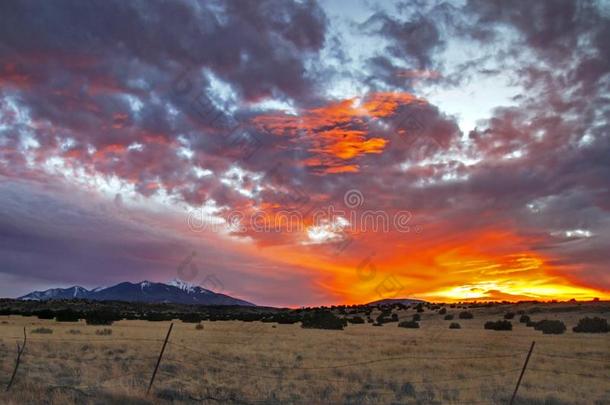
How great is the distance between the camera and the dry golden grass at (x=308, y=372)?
1552cm

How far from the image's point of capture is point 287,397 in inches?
613

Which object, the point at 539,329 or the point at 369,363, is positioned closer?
the point at 369,363

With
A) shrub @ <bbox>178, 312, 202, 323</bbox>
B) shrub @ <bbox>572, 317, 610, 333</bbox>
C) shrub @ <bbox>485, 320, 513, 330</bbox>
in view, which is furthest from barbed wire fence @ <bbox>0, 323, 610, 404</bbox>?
shrub @ <bbox>178, 312, 202, 323</bbox>

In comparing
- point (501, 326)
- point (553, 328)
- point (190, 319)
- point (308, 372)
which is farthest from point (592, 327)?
point (190, 319)

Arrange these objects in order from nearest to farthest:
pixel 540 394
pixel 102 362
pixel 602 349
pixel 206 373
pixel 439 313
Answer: pixel 540 394, pixel 206 373, pixel 102 362, pixel 602 349, pixel 439 313

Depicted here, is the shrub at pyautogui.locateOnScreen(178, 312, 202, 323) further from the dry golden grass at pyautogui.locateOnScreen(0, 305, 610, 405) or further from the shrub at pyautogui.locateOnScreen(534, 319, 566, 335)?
the shrub at pyautogui.locateOnScreen(534, 319, 566, 335)

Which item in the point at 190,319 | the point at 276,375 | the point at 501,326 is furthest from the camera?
the point at 190,319

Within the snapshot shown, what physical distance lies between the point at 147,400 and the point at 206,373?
15.8 ft

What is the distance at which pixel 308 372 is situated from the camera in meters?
19.3

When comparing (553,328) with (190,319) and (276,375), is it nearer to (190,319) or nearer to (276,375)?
(276,375)

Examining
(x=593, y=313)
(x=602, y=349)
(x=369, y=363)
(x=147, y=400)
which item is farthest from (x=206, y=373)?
(x=593, y=313)

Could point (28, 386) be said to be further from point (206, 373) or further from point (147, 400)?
point (206, 373)

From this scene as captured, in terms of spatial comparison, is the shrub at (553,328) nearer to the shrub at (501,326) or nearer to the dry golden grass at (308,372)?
the shrub at (501,326)

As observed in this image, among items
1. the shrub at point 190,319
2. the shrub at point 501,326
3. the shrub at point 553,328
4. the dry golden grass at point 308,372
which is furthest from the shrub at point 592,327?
the shrub at point 190,319
